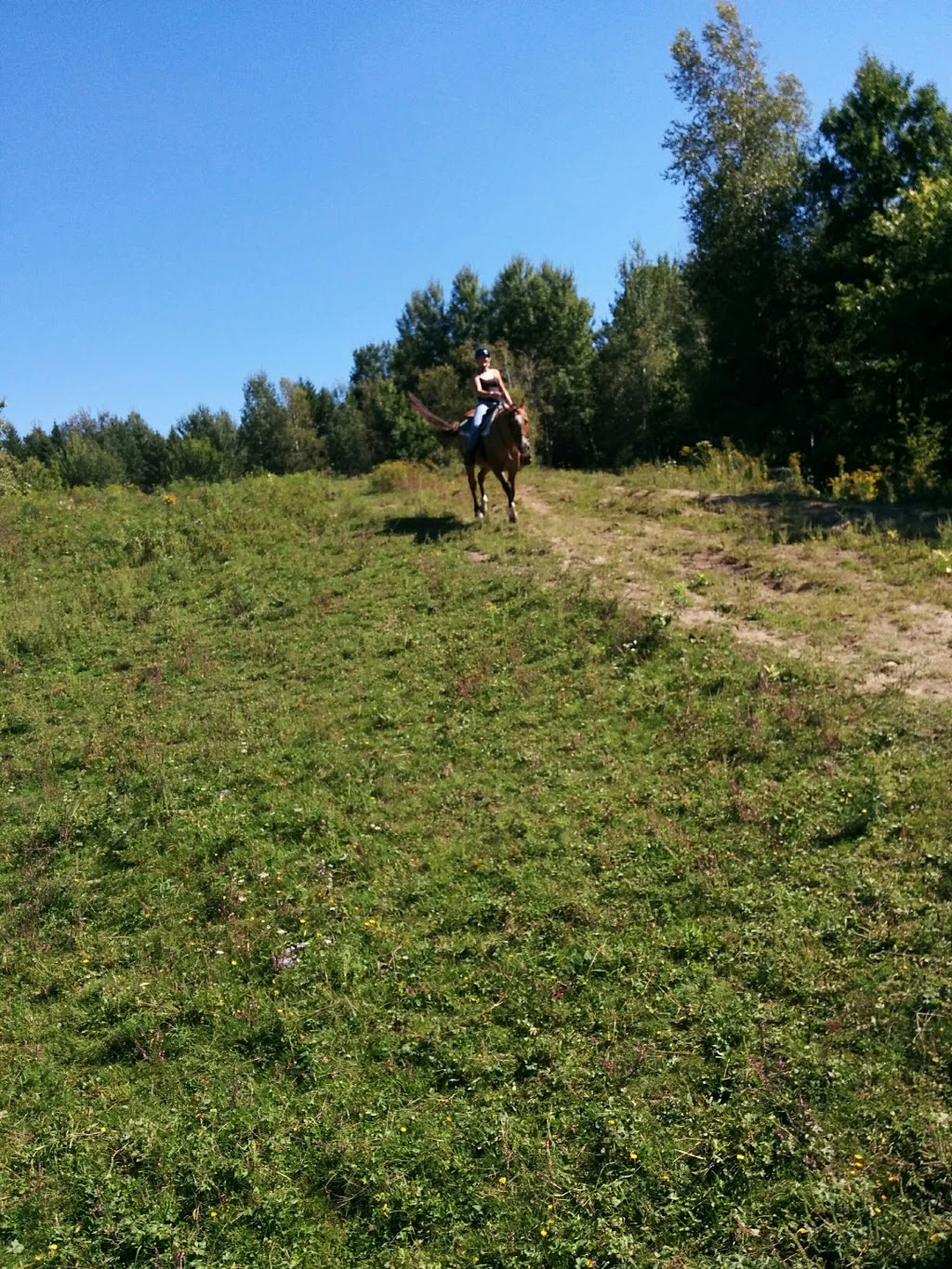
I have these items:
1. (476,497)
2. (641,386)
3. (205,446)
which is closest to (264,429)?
(205,446)

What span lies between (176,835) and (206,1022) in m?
2.37

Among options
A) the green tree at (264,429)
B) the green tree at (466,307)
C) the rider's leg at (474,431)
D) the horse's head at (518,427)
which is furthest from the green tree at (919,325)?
the green tree at (264,429)

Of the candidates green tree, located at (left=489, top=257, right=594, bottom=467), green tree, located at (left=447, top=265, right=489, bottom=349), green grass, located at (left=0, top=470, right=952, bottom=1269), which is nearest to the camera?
green grass, located at (left=0, top=470, right=952, bottom=1269)

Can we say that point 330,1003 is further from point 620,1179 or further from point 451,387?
point 451,387

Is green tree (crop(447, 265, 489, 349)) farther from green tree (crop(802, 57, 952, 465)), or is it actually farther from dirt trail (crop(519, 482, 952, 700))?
dirt trail (crop(519, 482, 952, 700))

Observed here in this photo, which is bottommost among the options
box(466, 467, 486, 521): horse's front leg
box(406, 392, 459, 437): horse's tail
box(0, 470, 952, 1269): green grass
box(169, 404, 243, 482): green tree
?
box(0, 470, 952, 1269): green grass

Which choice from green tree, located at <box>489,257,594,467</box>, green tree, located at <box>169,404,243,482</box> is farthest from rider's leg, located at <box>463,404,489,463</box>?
green tree, located at <box>169,404,243,482</box>

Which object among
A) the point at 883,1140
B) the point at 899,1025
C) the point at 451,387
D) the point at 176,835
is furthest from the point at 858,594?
the point at 451,387

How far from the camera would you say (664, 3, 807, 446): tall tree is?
27797 millimetres

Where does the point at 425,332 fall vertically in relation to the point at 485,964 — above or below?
above

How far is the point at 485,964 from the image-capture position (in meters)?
6.39

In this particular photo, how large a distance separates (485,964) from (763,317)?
26.9 meters

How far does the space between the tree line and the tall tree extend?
2.2 inches

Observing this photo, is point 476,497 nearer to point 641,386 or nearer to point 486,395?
point 486,395
